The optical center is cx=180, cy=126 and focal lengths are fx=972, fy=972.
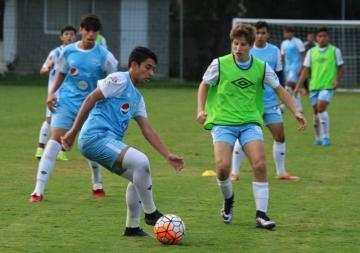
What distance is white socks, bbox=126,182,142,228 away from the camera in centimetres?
805

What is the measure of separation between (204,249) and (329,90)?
32.9ft

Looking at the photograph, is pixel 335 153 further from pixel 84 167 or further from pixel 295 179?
pixel 84 167

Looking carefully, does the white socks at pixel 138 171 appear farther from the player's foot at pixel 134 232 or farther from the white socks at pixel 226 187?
the white socks at pixel 226 187

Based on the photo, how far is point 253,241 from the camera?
8.05 metres

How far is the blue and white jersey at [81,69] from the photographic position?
34.8 feet

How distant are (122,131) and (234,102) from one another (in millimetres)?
1285

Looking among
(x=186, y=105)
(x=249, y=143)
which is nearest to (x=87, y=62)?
(x=249, y=143)

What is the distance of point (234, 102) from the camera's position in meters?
8.95

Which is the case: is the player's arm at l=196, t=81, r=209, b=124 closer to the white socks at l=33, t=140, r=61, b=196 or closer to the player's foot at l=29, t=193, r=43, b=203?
the white socks at l=33, t=140, r=61, b=196

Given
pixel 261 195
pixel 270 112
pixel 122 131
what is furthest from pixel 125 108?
pixel 270 112

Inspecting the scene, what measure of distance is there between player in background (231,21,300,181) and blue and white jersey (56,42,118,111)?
215cm

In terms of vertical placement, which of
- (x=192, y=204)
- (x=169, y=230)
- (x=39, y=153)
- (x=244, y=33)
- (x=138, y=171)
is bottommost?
(x=39, y=153)

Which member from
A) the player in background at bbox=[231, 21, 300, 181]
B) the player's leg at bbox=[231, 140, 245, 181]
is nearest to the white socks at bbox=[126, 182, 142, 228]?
the player in background at bbox=[231, 21, 300, 181]

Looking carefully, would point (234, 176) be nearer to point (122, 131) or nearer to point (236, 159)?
point (236, 159)
